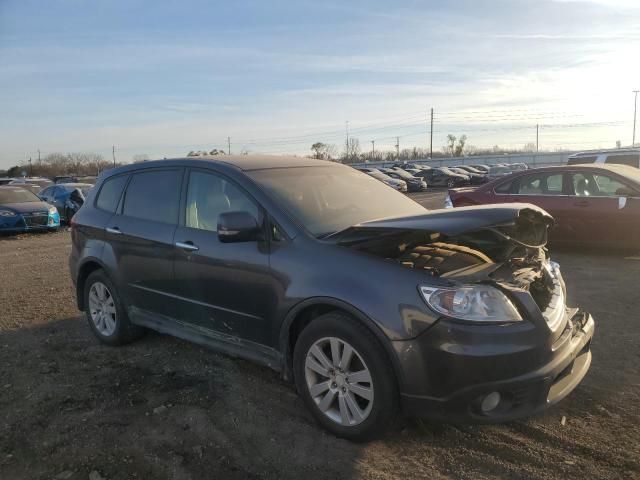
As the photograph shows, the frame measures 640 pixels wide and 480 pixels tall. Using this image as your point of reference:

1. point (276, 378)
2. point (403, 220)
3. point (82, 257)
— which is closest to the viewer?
point (403, 220)

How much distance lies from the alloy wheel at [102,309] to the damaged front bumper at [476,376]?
323 cm

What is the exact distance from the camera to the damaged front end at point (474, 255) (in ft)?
9.58

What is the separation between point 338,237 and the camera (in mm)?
3410

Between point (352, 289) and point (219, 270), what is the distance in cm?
119

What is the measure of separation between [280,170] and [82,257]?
2430 millimetres

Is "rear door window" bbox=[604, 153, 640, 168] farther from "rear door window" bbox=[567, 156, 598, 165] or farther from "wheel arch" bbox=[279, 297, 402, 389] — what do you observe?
"wheel arch" bbox=[279, 297, 402, 389]

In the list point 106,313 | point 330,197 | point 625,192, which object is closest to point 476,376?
point 330,197

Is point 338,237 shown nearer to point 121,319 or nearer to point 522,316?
point 522,316

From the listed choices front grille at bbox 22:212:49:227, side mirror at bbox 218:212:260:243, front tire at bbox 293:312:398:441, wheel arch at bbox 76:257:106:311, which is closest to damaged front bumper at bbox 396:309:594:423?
front tire at bbox 293:312:398:441

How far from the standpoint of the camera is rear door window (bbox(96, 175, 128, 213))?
515cm

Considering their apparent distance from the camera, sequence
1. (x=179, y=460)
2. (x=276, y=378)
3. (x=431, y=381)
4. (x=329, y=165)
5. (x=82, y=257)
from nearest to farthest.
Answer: (x=431, y=381) < (x=179, y=460) < (x=276, y=378) < (x=329, y=165) < (x=82, y=257)

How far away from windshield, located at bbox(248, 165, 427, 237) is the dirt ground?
131 centimetres

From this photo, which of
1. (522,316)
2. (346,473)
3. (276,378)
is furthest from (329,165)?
(346,473)

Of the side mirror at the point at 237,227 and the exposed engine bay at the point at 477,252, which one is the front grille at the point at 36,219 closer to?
the side mirror at the point at 237,227
